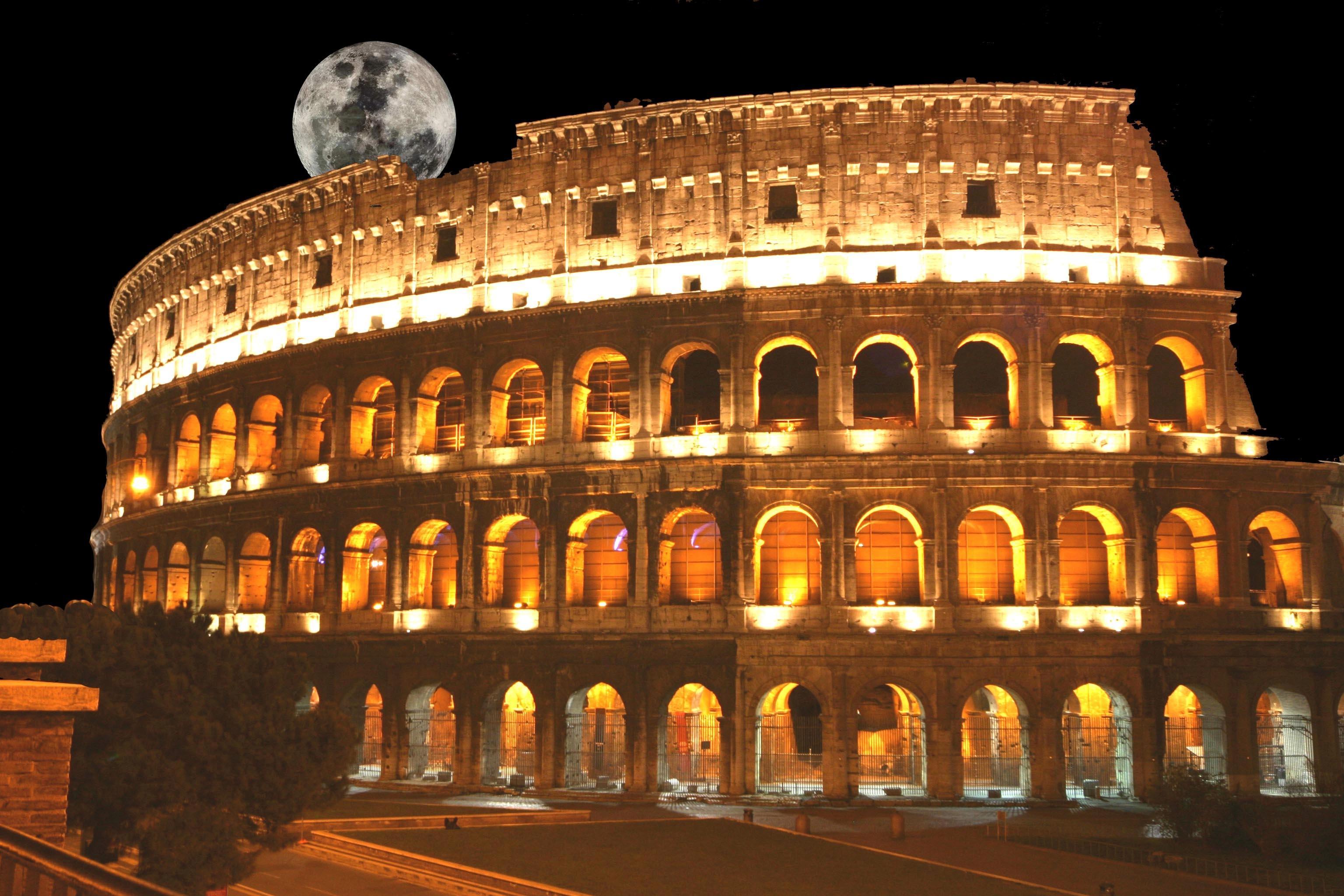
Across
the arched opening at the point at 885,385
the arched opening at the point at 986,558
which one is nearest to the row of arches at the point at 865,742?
the arched opening at the point at 986,558

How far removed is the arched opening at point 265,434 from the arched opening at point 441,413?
5410 mm

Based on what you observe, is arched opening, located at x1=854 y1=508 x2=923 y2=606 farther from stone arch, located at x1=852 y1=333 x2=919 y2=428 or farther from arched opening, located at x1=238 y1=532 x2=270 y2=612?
arched opening, located at x1=238 y1=532 x2=270 y2=612

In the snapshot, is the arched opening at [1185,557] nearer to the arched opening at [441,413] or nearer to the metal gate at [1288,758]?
the metal gate at [1288,758]

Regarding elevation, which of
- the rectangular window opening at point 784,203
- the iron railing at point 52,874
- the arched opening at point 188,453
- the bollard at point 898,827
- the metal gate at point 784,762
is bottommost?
the bollard at point 898,827

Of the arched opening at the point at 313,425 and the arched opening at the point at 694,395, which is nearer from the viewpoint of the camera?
the arched opening at the point at 694,395

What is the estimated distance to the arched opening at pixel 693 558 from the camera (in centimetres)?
3130

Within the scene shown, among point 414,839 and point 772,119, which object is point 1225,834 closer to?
point 414,839

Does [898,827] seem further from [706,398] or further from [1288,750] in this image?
[706,398]

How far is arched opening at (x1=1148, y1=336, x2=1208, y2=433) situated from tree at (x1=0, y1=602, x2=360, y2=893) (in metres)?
21.2

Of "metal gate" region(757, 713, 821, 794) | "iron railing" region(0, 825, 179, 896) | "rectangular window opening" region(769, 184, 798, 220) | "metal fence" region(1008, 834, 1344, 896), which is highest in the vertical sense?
"rectangular window opening" region(769, 184, 798, 220)

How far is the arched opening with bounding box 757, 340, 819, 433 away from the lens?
103 feet

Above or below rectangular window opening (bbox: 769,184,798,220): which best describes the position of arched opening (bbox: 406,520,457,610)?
below

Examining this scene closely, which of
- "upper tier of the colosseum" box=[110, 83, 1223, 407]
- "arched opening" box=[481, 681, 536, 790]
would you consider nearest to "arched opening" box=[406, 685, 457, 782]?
"arched opening" box=[481, 681, 536, 790]

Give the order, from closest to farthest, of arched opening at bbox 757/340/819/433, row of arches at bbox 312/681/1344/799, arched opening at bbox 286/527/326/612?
row of arches at bbox 312/681/1344/799 → arched opening at bbox 757/340/819/433 → arched opening at bbox 286/527/326/612
